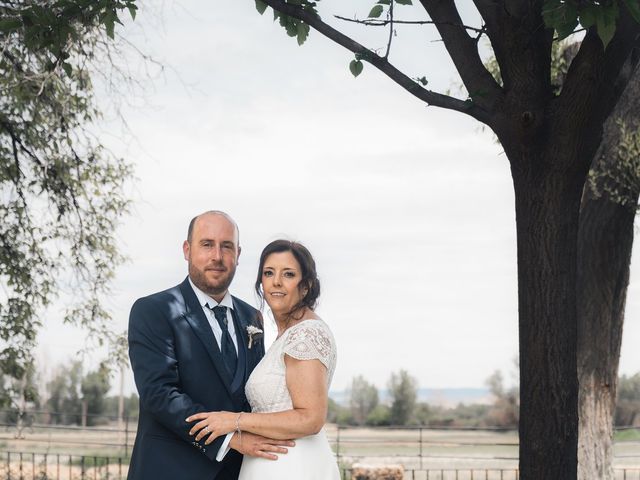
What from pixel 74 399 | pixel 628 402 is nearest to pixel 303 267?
pixel 628 402

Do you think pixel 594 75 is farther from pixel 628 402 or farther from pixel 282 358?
pixel 628 402

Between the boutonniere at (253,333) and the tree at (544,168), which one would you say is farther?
the tree at (544,168)

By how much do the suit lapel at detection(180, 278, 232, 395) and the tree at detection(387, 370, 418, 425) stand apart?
43.1 meters

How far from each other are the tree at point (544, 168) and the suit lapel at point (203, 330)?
6.24ft

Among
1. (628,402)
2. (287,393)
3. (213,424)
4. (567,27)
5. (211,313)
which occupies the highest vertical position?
(567,27)

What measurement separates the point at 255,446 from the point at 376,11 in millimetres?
3013

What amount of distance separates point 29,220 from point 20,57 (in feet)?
6.40

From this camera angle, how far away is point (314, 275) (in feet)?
15.4

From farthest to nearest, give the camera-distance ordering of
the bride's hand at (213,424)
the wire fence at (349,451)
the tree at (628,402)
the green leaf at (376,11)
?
the tree at (628,402), the wire fence at (349,451), the green leaf at (376,11), the bride's hand at (213,424)

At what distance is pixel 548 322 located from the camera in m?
A: 5.52

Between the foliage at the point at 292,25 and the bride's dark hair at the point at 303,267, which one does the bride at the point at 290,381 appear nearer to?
the bride's dark hair at the point at 303,267

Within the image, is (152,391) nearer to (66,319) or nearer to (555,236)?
(555,236)

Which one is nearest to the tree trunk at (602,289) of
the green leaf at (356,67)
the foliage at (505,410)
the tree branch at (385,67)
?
the tree branch at (385,67)

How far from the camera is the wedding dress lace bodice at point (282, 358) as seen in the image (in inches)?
177
